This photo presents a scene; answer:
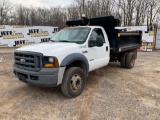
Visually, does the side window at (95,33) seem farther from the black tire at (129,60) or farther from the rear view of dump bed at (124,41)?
the black tire at (129,60)

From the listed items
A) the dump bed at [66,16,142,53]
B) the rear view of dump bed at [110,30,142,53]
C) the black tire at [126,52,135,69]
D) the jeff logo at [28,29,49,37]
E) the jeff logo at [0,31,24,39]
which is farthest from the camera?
the jeff logo at [28,29,49,37]

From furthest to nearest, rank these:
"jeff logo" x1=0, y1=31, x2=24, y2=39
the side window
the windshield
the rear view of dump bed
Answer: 1. "jeff logo" x1=0, y1=31, x2=24, y2=39
2. the rear view of dump bed
3. the side window
4. the windshield

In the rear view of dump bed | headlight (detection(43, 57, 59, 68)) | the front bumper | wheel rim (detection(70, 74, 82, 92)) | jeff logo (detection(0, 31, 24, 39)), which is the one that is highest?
jeff logo (detection(0, 31, 24, 39))

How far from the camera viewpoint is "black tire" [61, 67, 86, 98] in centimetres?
404

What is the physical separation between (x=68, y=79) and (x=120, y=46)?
316 cm

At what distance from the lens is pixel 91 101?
13.5 feet

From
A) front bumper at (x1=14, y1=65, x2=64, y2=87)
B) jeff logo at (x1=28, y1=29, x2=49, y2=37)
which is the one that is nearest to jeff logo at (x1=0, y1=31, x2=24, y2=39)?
jeff logo at (x1=28, y1=29, x2=49, y2=37)

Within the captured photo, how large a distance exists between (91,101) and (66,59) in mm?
1272

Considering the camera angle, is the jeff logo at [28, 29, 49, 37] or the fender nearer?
the fender

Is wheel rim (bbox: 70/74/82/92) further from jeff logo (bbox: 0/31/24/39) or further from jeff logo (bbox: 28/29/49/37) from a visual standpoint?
jeff logo (bbox: 28/29/49/37)

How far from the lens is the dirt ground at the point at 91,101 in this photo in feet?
11.4

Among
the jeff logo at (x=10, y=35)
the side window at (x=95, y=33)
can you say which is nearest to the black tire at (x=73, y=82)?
the side window at (x=95, y=33)

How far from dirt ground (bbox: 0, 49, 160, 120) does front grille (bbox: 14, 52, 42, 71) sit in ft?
2.96

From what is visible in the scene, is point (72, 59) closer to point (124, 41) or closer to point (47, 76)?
point (47, 76)
